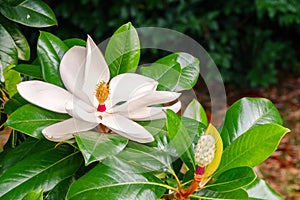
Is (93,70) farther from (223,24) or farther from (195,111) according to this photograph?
(223,24)

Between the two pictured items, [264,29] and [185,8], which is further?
[264,29]

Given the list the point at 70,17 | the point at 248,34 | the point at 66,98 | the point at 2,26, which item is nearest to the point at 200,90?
the point at 248,34

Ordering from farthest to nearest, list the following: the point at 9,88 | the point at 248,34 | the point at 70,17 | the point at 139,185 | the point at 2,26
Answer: the point at 248,34 → the point at 70,17 → the point at 2,26 → the point at 9,88 → the point at 139,185

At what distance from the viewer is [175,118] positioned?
736 millimetres

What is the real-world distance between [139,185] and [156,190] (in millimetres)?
28

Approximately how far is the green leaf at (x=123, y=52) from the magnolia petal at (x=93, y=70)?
4cm

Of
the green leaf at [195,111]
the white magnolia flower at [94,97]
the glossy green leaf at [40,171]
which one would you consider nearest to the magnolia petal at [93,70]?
the white magnolia flower at [94,97]

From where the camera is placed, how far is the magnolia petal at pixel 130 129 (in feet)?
2.35

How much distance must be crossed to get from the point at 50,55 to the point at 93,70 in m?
0.08

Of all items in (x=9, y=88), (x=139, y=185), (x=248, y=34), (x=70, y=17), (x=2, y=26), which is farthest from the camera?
(x=248, y=34)

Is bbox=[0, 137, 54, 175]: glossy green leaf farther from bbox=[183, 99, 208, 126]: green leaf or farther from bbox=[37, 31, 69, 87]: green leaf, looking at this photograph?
bbox=[183, 99, 208, 126]: green leaf

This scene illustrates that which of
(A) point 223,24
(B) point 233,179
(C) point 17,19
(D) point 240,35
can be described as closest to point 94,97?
(B) point 233,179

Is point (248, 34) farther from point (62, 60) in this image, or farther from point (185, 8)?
point (62, 60)

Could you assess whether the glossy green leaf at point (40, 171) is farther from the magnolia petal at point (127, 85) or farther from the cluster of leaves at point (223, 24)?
the cluster of leaves at point (223, 24)
